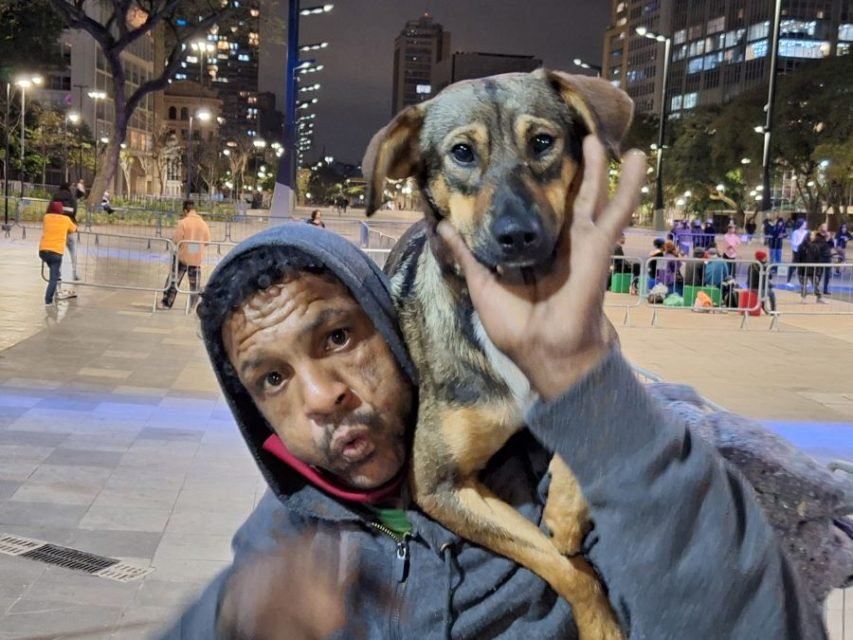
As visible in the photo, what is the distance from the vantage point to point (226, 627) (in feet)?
4.99

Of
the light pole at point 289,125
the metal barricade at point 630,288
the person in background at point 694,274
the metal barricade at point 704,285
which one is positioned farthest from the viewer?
the light pole at point 289,125

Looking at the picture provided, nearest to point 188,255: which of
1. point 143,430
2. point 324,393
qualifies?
point 143,430

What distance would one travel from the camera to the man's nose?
1.54 m

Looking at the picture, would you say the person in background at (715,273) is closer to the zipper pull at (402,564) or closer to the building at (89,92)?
the zipper pull at (402,564)

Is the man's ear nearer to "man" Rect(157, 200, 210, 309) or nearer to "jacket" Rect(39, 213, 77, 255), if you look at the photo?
"man" Rect(157, 200, 210, 309)

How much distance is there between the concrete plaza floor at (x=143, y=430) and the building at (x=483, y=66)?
44.0 inches

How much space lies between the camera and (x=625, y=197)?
1.28 metres

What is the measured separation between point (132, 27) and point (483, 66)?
39.9 m

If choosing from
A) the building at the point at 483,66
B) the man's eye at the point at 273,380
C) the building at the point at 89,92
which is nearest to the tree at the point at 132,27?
the building at the point at 483,66

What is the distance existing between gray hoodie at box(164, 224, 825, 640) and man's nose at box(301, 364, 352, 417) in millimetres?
107

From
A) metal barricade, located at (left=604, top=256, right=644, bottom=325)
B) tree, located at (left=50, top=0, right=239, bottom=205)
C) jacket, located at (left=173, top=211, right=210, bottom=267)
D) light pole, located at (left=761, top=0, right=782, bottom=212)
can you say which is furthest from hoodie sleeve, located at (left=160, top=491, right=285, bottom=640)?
light pole, located at (left=761, top=0, right=782, bottom=212)

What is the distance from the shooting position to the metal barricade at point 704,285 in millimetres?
18828

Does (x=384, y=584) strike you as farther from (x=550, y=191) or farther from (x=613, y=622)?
(x=550, y=191)

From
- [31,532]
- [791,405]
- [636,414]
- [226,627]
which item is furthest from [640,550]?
[791,405]
